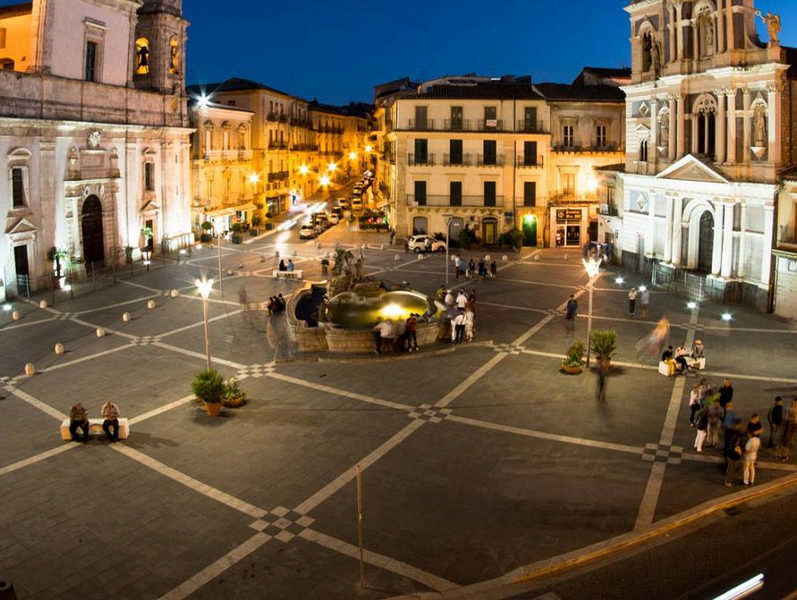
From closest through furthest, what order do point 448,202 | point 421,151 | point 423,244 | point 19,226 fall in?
point 19,226 → point 423,244 → point 421,151 → point 448,202

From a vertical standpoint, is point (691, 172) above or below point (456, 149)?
below

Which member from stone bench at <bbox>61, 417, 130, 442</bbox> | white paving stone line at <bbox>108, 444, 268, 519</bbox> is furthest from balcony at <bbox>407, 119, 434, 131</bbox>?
white paving stone line at <bbox>108, 444, 268, 519</bbox>

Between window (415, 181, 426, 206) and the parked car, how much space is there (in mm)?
4071

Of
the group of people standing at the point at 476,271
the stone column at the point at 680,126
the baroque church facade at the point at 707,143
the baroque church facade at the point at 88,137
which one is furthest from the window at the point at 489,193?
the baroque church facade at the point at 88,137

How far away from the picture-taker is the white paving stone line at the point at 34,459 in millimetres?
17922

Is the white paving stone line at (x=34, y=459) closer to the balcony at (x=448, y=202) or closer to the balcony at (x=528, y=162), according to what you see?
the balcony at (x=448, y=202)

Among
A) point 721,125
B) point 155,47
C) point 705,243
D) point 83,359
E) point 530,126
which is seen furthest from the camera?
point 530,126

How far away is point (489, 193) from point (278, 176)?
31.0m

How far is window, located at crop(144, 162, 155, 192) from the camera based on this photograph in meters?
52.5

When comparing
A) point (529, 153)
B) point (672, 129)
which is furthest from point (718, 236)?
point (529, 153)

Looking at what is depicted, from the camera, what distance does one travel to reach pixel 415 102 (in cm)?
5809

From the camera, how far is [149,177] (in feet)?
173

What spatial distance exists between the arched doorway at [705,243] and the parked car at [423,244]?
19.9 metres

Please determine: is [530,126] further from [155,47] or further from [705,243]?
[155,47]
